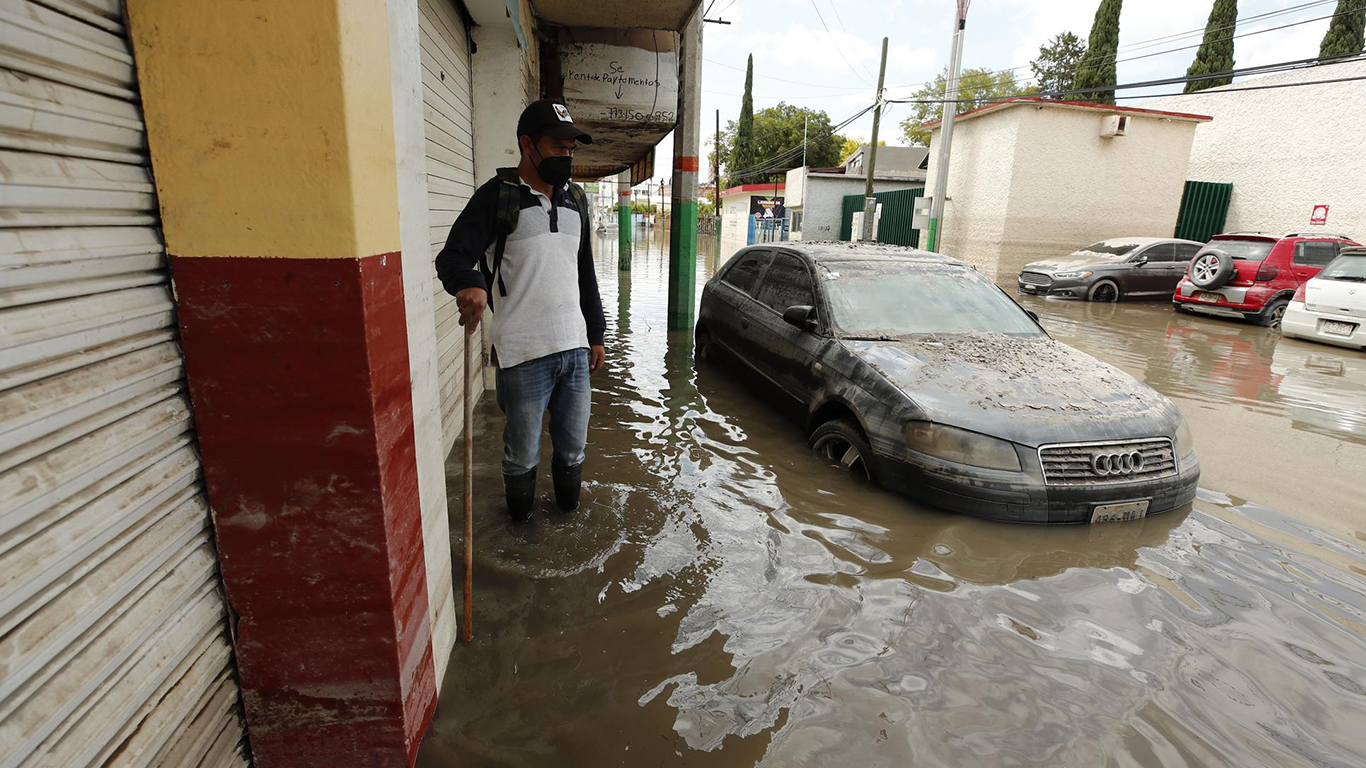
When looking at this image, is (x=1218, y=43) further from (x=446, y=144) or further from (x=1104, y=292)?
(x=446, y=144)

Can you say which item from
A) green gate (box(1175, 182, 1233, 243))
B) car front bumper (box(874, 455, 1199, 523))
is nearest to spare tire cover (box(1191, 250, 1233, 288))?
green gate (box(1175, 182, 1233, 243))

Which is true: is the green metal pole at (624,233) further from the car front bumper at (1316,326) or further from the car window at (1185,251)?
the car front bumper at (1316,326)

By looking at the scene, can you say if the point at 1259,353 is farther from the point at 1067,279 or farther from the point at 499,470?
the point at 499,470

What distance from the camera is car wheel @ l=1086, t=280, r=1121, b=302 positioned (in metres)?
14.0

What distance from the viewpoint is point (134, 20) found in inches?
54.8

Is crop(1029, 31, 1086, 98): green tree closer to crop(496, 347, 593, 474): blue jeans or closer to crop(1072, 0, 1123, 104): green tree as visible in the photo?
crop(1072, 0, 1123, 104): green tree

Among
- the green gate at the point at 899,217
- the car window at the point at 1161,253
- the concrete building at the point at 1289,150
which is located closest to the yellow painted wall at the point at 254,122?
the car window at the point at 1161,253

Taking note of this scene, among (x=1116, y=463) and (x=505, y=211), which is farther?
(x=1116, y=463)

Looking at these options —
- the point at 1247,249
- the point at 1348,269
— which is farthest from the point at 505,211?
the point at 1247,249

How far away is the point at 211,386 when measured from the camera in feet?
5.10

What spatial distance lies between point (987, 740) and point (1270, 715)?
107 cm

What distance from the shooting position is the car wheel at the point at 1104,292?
14.0 m

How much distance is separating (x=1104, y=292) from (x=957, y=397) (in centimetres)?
1269

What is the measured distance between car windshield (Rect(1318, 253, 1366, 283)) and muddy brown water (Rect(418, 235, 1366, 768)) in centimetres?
621
